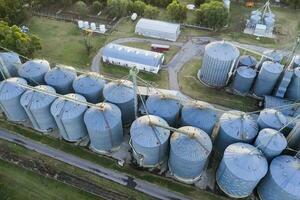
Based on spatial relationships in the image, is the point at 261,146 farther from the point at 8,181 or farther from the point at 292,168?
the point at 8,181

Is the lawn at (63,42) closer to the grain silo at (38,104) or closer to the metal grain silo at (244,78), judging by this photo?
the grain silo at (38,104)

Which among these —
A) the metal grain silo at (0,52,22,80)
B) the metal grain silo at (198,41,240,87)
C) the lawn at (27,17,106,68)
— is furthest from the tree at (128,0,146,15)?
the metal grain silo at (0,52,22,80)

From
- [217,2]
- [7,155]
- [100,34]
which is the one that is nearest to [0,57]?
[7,155]

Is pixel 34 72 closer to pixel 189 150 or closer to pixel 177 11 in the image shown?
pixel 189 150

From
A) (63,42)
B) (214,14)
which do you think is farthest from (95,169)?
(214,14)

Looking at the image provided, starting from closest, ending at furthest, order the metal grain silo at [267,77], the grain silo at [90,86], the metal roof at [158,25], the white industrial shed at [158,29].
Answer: the grain silo at [90,86] < the metal grain silo at [267,77] < the white industrial shed at [158,29] < the metal roof at [158,25]

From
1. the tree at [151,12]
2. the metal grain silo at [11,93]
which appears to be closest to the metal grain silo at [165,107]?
the metal grain silo at [11,93]

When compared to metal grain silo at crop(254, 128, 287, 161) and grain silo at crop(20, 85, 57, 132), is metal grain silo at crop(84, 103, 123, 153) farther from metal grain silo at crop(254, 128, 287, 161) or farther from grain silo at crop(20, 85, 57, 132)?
metal grain silo at crop(254, 128, 287, 161)
